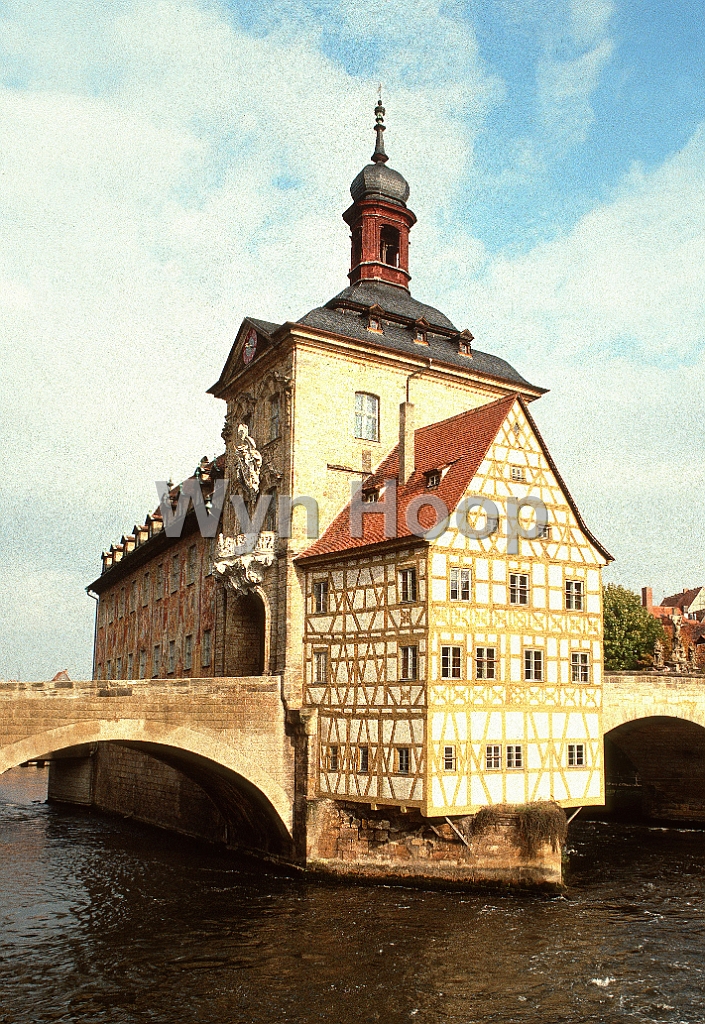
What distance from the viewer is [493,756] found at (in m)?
24.5

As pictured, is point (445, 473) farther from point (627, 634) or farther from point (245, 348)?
point (627, 634)

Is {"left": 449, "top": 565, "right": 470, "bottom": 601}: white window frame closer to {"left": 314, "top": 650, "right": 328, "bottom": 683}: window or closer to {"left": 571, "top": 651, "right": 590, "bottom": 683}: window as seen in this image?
{"left": 571, "top": 651, "right": 590, "bottom": 683}: window

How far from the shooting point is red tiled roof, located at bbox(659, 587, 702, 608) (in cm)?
9156

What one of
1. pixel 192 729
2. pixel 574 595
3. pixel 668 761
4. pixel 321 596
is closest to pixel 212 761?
pixel 192 729

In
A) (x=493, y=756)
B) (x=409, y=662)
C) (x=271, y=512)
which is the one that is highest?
(x=271, y=512)

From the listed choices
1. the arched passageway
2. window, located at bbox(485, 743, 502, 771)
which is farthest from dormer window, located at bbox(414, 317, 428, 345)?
the arched passageway

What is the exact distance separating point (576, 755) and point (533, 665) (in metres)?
2.77

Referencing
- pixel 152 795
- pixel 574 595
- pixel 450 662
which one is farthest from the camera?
pixel 152 795

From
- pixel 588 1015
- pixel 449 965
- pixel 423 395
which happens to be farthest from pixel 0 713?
pixel 423 395

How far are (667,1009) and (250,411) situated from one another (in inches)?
855

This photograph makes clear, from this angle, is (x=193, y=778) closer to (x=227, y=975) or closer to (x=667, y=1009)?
(x=227, y=975)

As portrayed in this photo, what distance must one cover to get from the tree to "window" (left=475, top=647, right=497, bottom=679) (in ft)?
81.7

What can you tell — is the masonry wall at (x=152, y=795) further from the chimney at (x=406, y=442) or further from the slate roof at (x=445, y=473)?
the chimney at (x=406, y=442)

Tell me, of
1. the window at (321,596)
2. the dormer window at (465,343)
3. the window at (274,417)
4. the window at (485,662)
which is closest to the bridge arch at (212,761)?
the window at (321,596)
